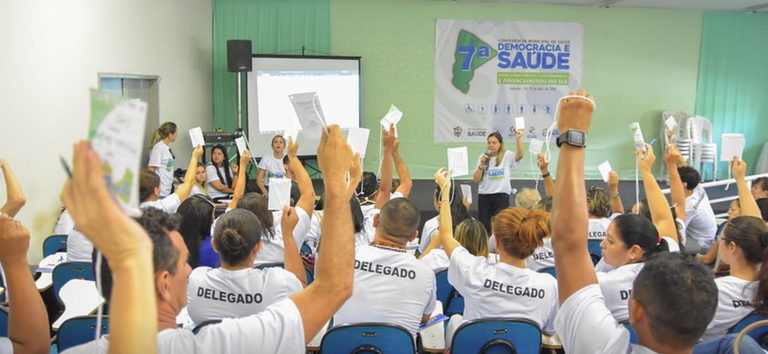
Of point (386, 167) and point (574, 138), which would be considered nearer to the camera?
point (574, 138)

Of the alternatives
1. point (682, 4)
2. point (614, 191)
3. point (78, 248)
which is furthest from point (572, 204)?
point (682, 4)

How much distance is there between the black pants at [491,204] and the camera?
6.90 metres

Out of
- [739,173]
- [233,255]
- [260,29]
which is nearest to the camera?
[233,255]

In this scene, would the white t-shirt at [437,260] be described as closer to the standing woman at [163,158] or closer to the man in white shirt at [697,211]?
the man in white shirt at [697,211]

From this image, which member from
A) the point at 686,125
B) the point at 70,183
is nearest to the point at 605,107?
the point at 686,125

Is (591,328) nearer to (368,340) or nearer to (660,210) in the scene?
(368,340)

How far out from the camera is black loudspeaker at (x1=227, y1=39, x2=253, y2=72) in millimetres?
8922

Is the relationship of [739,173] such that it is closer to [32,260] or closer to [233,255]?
[233,255]

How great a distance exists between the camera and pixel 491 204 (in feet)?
22.8

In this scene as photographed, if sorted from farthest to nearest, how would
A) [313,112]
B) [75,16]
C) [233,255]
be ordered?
[75,16], [233,255], [313,112]

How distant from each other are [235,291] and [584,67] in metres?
9.90

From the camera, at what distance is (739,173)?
3.99m

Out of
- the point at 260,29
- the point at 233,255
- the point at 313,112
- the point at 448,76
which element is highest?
the point at 260,29

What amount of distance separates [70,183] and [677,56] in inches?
480
